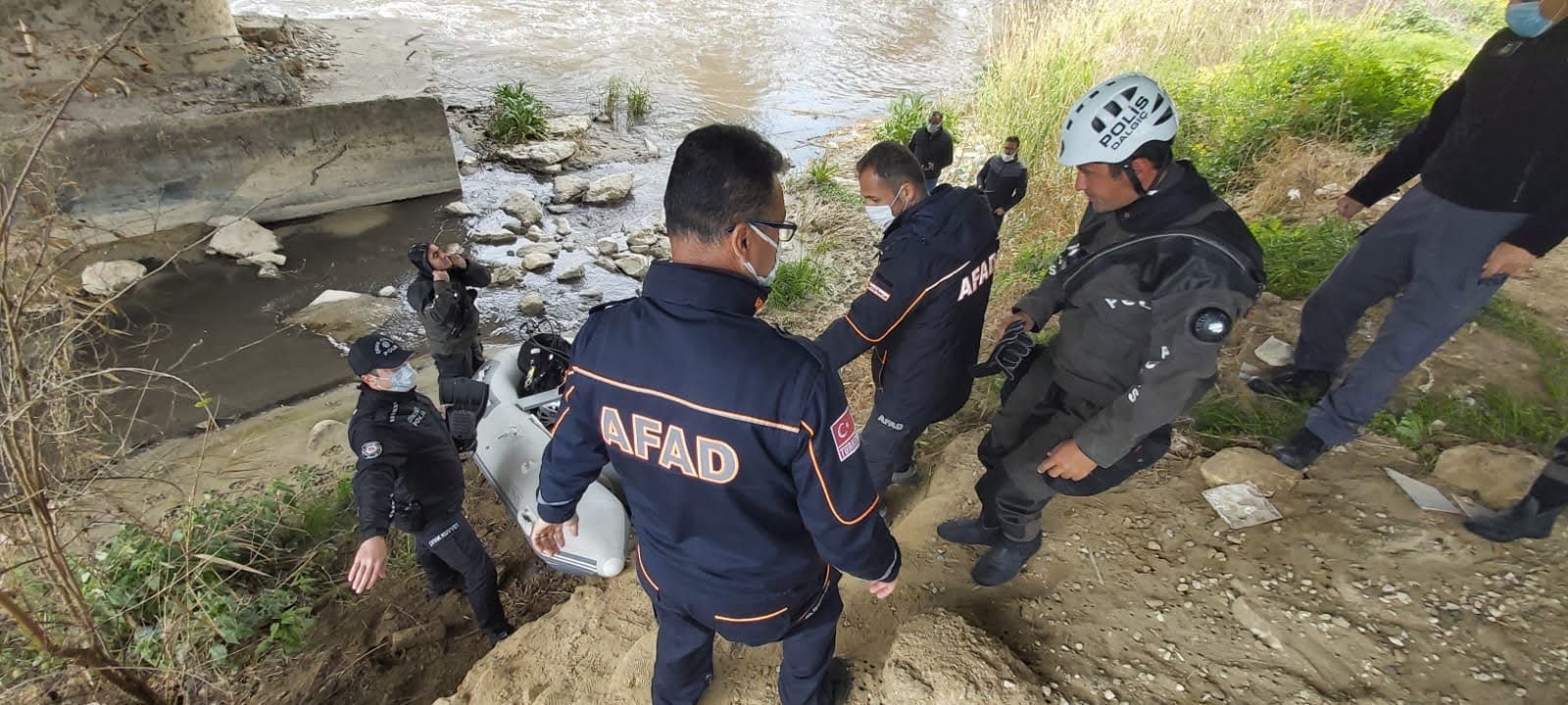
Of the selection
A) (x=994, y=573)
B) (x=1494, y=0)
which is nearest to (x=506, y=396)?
(x=994, y=573)

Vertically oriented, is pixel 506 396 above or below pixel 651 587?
below

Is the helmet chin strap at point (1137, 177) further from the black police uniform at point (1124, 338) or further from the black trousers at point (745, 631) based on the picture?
the black trousers at point (745, 631)

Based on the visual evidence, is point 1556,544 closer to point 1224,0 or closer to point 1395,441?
point 1395,441

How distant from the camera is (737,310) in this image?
1.37 m

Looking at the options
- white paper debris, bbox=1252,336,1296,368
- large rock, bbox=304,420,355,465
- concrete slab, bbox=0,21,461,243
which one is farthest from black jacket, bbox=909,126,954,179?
concrete slab, bbox=0,21,461,243

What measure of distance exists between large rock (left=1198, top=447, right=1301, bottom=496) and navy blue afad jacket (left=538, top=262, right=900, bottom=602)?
171 cm

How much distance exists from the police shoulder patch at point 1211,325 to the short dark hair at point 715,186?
1.13 m

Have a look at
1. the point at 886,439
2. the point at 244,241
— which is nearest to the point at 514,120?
the point at 244,241

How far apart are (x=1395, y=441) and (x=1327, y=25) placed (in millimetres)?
5737

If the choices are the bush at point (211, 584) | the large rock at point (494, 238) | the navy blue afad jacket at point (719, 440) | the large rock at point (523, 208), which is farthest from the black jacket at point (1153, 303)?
the large rock at point (523, 208)

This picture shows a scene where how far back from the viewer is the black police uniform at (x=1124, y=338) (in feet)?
5.83

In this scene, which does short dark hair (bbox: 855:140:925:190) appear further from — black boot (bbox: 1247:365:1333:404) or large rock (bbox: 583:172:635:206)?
large rock (bbox: 583:172:635:206)

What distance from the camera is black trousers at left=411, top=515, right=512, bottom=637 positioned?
8.77 ft

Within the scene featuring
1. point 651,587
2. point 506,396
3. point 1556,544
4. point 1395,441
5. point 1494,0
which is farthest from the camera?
point 1494,0
